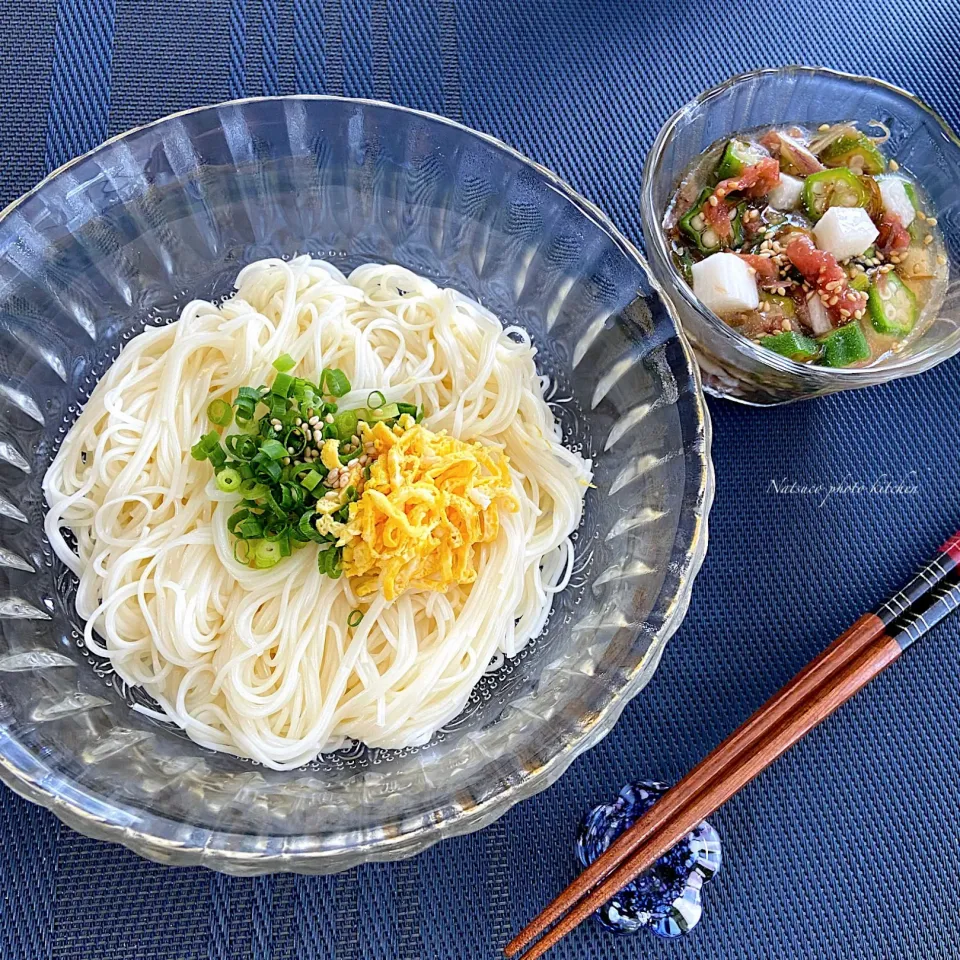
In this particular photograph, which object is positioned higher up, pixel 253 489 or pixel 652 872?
pixel 253 489

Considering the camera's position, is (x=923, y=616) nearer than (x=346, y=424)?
No

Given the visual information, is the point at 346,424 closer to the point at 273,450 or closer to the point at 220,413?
the point at 273,450

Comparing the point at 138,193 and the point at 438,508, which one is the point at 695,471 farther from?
the point at 138,193

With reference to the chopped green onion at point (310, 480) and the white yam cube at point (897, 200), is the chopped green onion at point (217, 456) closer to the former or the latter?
the chopped green onion at point (310, 480)

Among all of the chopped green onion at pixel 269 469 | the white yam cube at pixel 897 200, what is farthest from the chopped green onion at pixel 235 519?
the white yam cube at pixel 897 200

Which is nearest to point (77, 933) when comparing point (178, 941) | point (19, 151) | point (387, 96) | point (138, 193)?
point (178, 941)

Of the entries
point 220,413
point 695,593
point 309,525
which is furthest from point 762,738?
point 220,413
